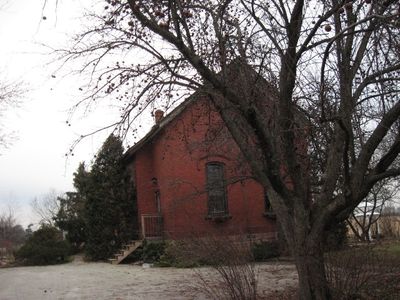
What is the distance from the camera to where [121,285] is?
53.3 feet

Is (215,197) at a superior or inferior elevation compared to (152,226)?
superior

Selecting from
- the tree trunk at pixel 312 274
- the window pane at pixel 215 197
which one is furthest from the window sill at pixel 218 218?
the tree trunk at pixel 312 274

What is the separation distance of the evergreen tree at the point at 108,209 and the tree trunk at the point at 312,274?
19.0 metres

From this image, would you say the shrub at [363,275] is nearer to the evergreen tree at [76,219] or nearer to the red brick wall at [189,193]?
the red brick wall at [189,193]

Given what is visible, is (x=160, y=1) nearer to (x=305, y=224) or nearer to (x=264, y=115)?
(x=264, y=115)

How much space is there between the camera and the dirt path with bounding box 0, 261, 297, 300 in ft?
45.2

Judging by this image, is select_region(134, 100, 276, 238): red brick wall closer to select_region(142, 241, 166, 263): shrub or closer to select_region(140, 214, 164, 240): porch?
select_region(140, 214, 164, 240): porch

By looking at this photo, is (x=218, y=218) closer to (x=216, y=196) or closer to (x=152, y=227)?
(x=216, y=196)

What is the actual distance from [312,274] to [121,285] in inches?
319

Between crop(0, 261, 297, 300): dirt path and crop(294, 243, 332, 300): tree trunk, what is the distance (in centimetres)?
217

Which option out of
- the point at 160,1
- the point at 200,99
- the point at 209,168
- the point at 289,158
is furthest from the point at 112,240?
the point at 160,1

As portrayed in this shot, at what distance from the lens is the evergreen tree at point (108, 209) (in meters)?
28.1

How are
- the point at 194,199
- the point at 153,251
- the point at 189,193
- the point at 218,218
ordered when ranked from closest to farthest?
the point at 153,251 → the point at 189,193 → the point at 194,199 → the point at 218,218

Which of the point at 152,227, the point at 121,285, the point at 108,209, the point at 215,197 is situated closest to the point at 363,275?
the point at 121,285
